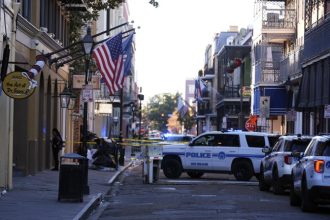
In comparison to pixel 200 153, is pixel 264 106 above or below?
above

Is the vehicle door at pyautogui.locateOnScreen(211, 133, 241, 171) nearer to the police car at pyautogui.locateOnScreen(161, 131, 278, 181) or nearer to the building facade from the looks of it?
the police car at pyautogui.locateOnScreen(161, 131, 278, 181)

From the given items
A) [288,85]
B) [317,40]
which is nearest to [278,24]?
[288,85]

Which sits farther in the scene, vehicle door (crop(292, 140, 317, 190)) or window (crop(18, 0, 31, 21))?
window (crop(18, 0, 31, 21))

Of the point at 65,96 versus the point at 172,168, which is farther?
the point at 65,96

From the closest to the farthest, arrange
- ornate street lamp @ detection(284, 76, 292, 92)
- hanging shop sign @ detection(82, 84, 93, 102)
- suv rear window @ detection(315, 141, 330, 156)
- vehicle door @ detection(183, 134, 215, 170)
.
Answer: suv rear window @ detection(315, 141, 330, 156) < hanging shop sign @ detection(82, 84, 93, 102) < vehicle door @ detection(183, 134, 215, 170) < ornate street lamp @ detection(284, 76, 292, 92)

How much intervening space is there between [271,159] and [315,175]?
683cm

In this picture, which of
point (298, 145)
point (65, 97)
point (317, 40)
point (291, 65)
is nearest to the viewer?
point (298, 145)

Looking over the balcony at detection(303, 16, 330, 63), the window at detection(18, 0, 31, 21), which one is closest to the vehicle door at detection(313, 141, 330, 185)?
the window at detection(18, 0, 31, 21)

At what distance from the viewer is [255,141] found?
1159 inches

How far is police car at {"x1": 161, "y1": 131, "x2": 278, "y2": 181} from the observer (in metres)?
29.2

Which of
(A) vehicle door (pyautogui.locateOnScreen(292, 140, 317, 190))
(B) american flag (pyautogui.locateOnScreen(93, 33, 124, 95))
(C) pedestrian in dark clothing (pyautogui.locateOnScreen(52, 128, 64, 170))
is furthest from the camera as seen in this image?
(C) pedestrian in dark clothing (pyautogui.locateOnScreen(52, 128, 64, 170))

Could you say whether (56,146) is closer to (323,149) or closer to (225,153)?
(225,153)

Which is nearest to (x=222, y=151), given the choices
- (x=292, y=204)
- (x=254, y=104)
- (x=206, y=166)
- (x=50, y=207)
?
(x=206, y=166)

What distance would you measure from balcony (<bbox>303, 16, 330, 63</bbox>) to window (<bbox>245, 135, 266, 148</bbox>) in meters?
4.70
